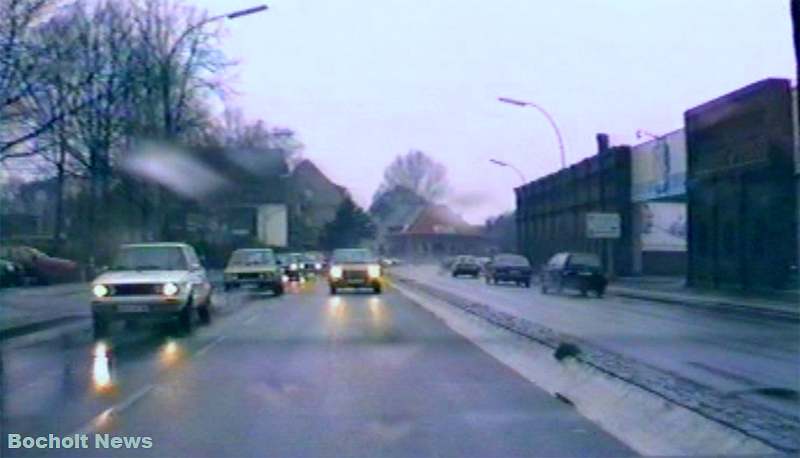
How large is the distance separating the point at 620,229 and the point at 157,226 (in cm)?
2426

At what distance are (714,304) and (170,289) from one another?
20446 millimetres

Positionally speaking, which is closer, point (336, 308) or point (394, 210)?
point (336, 308)

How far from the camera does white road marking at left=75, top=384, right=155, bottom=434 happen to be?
1059 centimetres

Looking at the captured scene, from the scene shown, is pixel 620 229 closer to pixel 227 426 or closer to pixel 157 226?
pixel 157 226

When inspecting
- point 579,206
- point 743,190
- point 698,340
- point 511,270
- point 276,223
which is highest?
point 276,223

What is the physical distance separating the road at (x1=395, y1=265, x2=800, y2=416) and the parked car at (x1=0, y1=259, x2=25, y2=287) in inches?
757

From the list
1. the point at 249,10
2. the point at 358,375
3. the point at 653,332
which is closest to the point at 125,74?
the point at 249,10

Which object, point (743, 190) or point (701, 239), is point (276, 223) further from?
point (743, 190)

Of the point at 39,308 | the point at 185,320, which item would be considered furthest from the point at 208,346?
the point at 39,308

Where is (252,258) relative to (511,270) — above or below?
above

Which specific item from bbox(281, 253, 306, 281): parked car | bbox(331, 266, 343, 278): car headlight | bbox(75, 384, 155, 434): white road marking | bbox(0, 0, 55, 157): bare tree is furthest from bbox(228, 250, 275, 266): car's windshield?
bbox(75, 384, 155, 434): white road marking

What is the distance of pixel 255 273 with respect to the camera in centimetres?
4359

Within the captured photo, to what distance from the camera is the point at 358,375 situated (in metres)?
15.0

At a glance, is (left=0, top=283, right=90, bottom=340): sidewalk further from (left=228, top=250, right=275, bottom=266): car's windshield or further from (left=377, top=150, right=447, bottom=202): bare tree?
(left=377, top=150, right=447, bottom=202): bare tree
